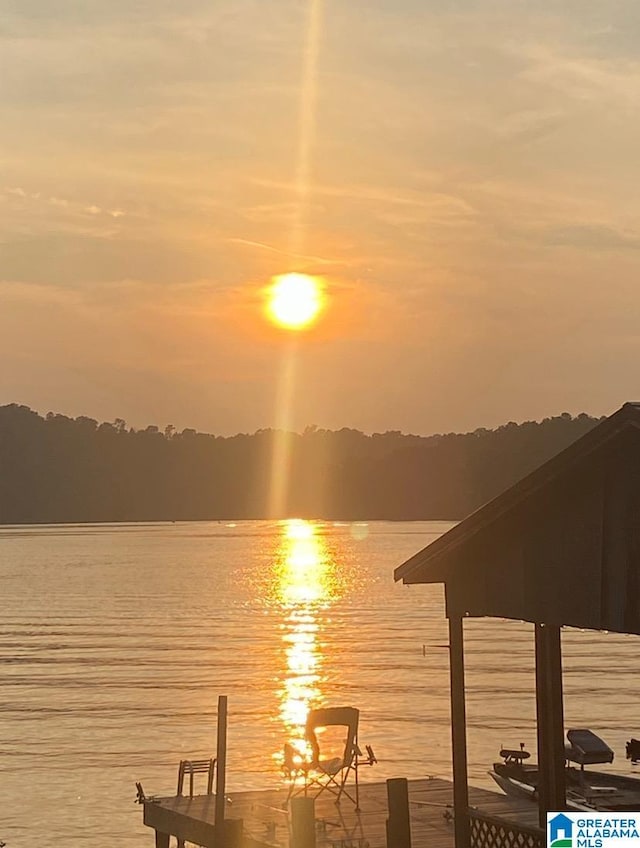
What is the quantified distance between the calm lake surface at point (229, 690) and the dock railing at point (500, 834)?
69.3 ft

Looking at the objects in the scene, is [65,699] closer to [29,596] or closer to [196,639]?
[196,639]

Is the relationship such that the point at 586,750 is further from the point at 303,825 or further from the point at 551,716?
the point at 551,716

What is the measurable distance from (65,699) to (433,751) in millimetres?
20681

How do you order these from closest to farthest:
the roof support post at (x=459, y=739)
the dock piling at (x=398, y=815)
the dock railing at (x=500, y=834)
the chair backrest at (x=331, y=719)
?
the dock railing at (x=500, y=834) → the roof support post at (x=459, y=739) → the dock piling at (x=398, y=815) → the chair backrest at (x=331, y=719)

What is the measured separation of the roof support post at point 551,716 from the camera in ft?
43.7

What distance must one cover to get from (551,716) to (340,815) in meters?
6.40

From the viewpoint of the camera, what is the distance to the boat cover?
922 inches

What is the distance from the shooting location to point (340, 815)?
1886 cm

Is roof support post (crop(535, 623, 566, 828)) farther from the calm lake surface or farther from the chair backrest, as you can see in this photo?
the calm lake surface

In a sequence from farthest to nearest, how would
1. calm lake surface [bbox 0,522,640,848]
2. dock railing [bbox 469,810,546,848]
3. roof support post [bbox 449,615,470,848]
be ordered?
calm lake surface [bbox 0,522,640,848], roof support post [bbox 449,615,470,848], dock railing [bbox 469,810,546,848]

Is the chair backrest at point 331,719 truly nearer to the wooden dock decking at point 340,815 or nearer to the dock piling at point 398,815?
the wooden dock decking at point 340,815

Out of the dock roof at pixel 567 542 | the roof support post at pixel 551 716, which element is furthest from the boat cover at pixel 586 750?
the dock roof at pixel 567 542

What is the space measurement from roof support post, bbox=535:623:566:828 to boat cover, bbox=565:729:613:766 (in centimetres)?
998

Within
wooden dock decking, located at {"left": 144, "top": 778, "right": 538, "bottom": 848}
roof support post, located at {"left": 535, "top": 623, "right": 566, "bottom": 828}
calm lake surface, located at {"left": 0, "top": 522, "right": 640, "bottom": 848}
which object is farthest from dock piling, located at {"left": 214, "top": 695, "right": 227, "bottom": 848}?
calm lake surface, located at {"left": 0, "top": 522, "right": 640, "bottom": 848}
